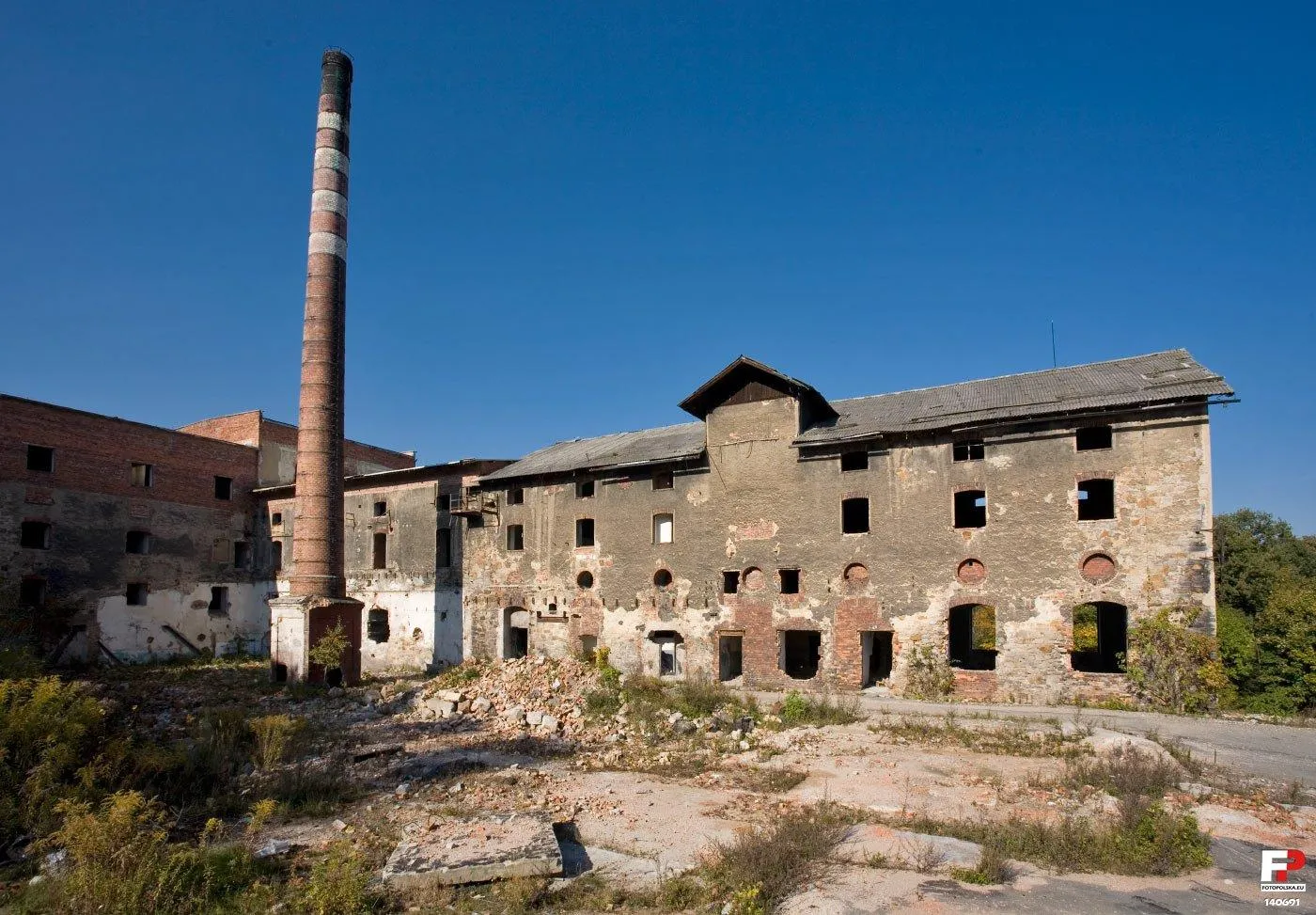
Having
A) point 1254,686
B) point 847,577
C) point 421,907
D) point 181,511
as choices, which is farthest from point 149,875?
point 181,511

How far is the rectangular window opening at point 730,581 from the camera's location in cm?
2122

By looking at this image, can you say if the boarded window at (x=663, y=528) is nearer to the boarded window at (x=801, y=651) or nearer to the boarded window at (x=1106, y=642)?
the boarded window at (x=801, y=651)

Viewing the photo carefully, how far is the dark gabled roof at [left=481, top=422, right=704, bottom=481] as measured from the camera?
22.8m

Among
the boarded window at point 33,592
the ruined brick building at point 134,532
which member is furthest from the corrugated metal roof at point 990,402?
the boarded window at point 33,592

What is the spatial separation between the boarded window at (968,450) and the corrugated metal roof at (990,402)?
0.50 meters

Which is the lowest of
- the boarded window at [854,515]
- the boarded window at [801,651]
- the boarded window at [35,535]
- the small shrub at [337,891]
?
the boarded window at [801,651]

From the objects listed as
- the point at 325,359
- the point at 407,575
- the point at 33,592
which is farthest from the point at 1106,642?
the point at 33,592

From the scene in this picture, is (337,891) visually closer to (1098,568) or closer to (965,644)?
(1098,568)

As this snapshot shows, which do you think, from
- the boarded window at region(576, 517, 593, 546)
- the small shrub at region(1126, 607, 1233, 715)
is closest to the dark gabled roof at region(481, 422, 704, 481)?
the boarded window at region(576, 517, 593, 546)

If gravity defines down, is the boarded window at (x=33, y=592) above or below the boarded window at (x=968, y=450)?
below

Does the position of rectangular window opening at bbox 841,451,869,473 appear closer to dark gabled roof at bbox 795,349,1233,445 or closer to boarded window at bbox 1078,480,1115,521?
dark gabled roof at bbox 795,349,1233,445

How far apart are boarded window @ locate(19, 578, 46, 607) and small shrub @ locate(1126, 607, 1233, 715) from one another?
31.0 meters

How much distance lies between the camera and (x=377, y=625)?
2842 centimetres

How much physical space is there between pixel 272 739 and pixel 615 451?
13783 millimetres
